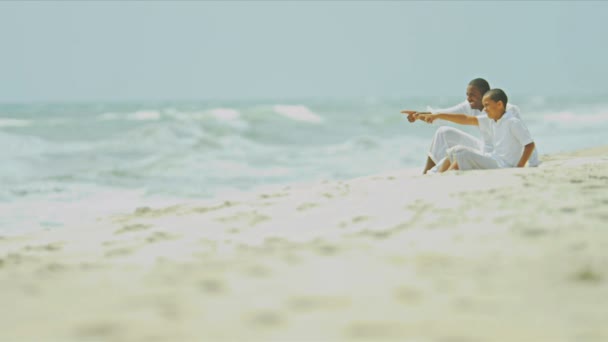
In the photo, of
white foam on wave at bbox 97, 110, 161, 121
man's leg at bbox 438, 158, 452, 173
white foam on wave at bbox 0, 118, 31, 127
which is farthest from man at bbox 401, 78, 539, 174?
white foam on wave at bbox 97, 110, 161, 121

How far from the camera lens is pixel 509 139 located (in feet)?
18.8

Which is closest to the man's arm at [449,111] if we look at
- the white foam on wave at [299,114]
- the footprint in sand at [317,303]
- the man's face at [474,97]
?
the man's face at [474,97]

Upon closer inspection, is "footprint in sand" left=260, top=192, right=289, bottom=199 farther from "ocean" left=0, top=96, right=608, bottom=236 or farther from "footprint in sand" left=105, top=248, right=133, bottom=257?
"ocean" left=0, top=96, right=608, bottom=236

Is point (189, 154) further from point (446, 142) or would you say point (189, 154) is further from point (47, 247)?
point (47, 247)

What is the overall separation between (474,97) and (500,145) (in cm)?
65

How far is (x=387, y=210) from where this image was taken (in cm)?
387

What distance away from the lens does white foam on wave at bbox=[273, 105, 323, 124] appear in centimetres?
2524

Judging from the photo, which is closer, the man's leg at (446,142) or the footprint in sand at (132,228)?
the footprint in sand at (132,228)

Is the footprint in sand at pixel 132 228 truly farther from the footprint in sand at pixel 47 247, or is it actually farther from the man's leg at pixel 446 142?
the man's leg at pixel 446 142

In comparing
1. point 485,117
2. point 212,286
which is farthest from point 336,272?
point 485,117

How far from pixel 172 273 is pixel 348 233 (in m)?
0.99

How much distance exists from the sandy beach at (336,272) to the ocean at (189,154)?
296 centimetres

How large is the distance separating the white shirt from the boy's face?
53 millimetres

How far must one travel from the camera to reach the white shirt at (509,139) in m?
5.63
